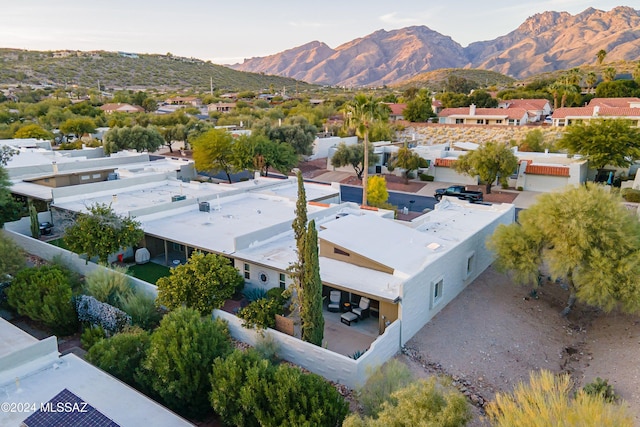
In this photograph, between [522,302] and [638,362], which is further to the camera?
[522,302]

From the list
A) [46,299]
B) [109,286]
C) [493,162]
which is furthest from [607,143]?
[46,299]

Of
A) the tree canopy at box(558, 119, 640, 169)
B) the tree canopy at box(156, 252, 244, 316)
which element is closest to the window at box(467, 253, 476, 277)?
the tree canopy at box(156, 252, 244, 316)

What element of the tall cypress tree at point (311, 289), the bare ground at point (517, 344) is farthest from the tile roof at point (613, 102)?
the tall cypress tree at point (311, 289)

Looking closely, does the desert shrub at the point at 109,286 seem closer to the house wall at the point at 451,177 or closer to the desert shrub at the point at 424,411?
the desert shrub at the point at 424,411

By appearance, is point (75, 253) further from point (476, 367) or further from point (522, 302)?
point (522, 302)

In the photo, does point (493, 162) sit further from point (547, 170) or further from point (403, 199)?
point (403, 199)

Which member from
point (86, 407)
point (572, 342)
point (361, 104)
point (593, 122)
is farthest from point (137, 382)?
point (593, 122)
